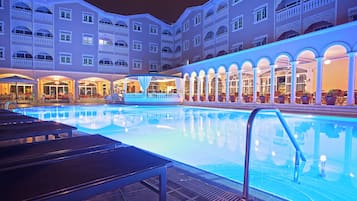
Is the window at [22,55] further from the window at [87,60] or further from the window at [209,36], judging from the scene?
the window at [209,36]

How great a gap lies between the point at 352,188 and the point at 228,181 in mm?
1775

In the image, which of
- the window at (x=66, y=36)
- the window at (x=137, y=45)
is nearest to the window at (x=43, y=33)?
the window at (x=66, y=36)

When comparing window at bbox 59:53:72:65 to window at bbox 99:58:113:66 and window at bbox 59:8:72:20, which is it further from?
window at bbox 59:8:72:20

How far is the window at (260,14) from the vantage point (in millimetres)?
17766

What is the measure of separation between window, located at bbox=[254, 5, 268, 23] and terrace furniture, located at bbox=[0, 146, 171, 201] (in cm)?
1882

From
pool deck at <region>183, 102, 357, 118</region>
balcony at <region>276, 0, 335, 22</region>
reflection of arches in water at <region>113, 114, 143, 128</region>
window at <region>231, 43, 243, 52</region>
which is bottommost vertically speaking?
reflection of arches in water at <region>113, 114, 143, 128</region>

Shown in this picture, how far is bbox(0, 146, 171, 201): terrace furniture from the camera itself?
1300 mm

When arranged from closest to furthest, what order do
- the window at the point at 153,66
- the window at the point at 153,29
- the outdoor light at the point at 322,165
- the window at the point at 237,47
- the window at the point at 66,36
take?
the outdoor light at the point at 322,165
the window at the point at 237,47
the window at the point at 66,36
the window at the point at 153,29
the window at the point at 153,66

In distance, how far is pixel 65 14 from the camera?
2398 cm

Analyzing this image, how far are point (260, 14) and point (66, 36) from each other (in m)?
19.7

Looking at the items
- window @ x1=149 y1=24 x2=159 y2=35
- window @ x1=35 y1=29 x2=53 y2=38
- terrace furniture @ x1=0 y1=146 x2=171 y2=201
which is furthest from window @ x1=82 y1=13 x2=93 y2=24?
terrace furniture @ x1=0 y1=146 x2=171 y2=201

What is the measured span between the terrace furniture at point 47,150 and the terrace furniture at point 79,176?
203 millimetres

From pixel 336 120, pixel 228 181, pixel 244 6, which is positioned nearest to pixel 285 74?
pixel 244 6

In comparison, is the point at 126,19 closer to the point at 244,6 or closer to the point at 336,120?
the point at 244,6
